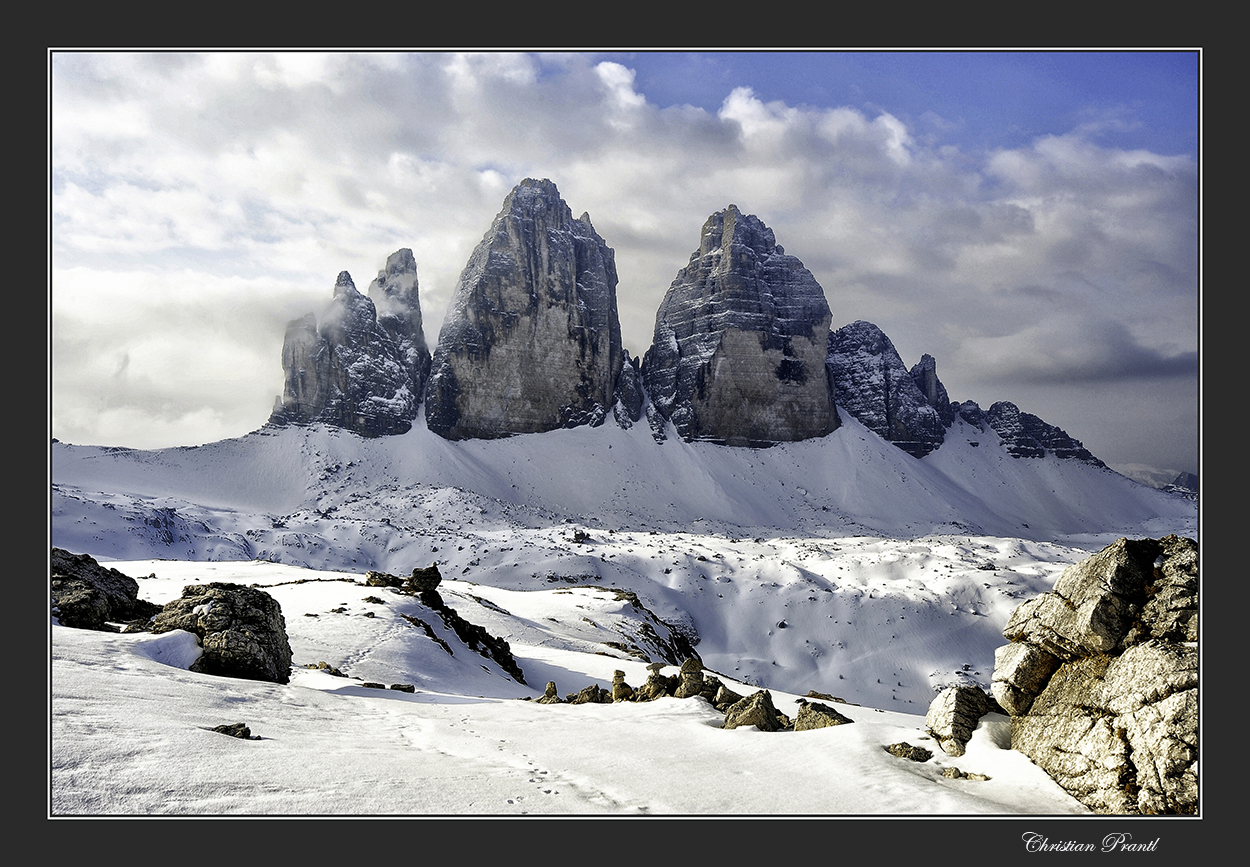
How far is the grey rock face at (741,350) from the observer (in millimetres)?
138625

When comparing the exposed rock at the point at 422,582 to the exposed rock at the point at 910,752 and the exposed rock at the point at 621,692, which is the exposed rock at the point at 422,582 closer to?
the exposed rock at the point at 621,692

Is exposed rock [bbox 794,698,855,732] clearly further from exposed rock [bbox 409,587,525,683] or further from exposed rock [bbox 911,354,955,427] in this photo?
exposed rock [bbox 911,354,955,427]

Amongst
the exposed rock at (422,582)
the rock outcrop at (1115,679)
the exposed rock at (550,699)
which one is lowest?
the exposed rock at (550,699)

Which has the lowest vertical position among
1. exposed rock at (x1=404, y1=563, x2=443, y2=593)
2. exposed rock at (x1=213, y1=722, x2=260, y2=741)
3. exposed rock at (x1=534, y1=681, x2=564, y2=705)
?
exposed rock at (x1=534, y1=681, x2=564, y2=705)

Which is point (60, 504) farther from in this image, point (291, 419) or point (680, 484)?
point (680, 484)

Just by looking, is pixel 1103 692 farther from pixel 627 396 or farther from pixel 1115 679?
pixel 627 396

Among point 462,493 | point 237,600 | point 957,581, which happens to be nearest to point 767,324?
point 462,493

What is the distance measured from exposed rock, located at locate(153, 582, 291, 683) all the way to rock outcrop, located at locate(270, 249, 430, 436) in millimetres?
111434

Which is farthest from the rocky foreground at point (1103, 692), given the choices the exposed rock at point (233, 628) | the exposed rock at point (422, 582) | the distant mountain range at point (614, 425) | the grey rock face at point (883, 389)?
the grey rock face at point (883, 389)

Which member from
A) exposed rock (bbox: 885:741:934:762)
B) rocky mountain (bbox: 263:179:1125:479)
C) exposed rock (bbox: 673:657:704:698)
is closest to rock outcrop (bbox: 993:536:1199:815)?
exposed rock (bbox: 885:741:934:762)

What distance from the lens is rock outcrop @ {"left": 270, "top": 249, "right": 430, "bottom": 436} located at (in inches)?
4572

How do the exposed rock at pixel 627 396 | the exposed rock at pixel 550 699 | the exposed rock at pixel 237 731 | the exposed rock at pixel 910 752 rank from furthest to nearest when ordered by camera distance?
the exposed rock at pixel 627 396 → the exposed rock at pixel 550 699 → the exposed rock at pixel 910 752 → the exposed rock at pixel 237 731

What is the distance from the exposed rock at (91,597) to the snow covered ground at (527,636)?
4.41 feet
